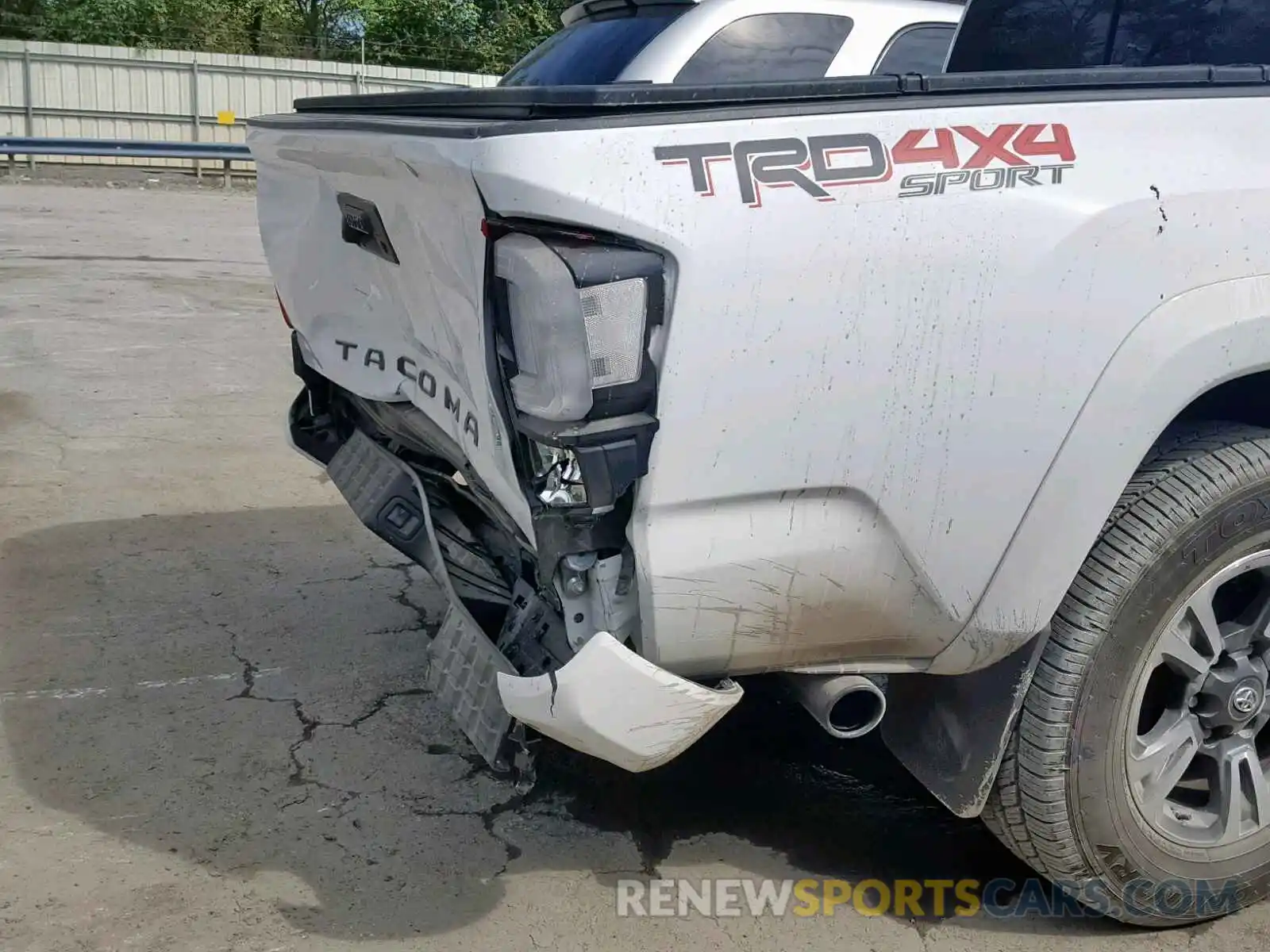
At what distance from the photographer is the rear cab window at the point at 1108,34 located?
3113mm

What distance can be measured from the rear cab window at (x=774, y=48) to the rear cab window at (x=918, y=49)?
212 mm

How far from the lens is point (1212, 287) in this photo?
237 centimetres

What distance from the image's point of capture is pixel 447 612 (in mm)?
3078

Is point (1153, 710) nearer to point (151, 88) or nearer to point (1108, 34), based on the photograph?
point (1108, 34)

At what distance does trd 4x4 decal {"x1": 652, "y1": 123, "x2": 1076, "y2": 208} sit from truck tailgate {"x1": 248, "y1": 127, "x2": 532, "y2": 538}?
0.45 metres

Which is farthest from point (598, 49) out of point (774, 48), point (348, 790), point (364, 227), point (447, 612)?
point (348, 790)

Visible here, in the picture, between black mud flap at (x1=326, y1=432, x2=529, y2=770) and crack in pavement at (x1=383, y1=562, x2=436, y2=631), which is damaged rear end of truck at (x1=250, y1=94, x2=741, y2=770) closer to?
black mud flap at (x1=326, y1=432, x2=529, y2=770)

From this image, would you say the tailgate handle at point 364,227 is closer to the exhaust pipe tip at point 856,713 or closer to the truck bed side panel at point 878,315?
the truck bed side panel at point 878,315

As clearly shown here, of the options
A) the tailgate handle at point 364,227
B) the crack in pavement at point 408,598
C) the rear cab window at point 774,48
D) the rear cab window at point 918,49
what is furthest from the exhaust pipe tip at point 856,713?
the rear cab window at point 918,49

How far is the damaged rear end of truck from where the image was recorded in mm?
2084

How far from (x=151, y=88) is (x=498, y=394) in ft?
83.8

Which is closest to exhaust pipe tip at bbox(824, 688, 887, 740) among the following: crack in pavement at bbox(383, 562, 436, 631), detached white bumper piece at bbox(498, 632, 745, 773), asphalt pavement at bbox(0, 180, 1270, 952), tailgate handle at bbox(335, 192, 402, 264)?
detached white bumper piece at bbox(498, 632, 745, 773)

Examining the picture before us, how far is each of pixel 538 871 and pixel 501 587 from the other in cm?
69

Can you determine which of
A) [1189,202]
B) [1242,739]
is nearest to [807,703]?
[1242,739]
